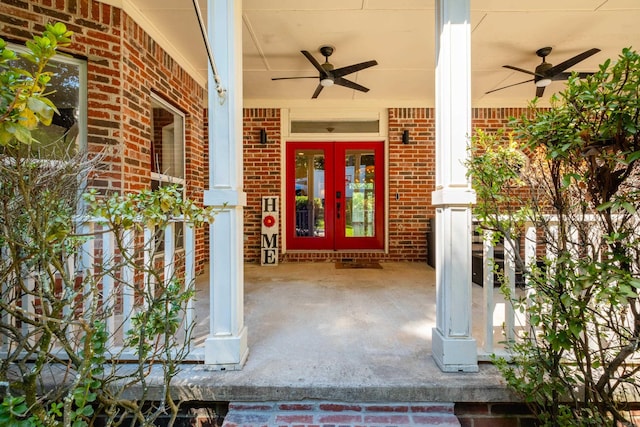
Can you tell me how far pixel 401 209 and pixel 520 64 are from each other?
2581 millimetres

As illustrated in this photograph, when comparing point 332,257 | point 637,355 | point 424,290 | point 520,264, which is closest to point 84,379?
point 520,264

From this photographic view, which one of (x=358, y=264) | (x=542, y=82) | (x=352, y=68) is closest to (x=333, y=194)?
(x=358, y=264)

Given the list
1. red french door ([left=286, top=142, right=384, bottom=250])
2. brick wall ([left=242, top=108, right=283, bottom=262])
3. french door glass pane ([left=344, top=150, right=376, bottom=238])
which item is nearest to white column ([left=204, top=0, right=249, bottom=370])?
brick wall ([left=242, top=108, right=283, bottom=262])

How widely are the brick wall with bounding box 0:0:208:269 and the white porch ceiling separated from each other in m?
0.25

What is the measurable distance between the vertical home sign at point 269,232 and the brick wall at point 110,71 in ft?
7.46

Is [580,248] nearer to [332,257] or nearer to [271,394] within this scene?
[271,394]

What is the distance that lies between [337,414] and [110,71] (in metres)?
3.14

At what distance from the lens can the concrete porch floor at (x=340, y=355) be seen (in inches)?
65.6

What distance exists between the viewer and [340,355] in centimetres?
199

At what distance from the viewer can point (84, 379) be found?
1281 mm

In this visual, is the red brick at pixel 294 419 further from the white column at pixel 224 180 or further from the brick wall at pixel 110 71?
the brick wall at pixel 110 71

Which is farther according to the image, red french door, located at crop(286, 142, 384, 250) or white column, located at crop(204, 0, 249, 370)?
red french door, located at crop(286, 142, 384, 250)

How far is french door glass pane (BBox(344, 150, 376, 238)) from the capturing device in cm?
555

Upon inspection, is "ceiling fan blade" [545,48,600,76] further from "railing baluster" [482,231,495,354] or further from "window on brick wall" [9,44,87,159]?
"window on brick wall" [9,44,87,159]
